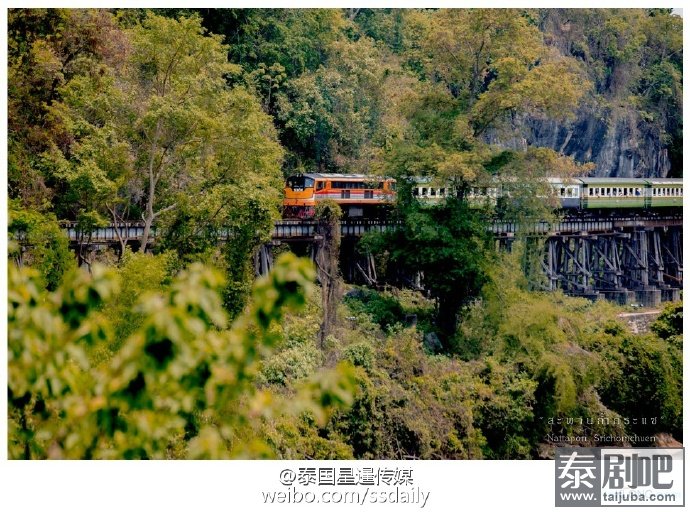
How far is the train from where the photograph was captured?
37.4 feet

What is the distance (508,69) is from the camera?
36.4ft

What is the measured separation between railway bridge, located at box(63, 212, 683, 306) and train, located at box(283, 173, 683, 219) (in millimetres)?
276

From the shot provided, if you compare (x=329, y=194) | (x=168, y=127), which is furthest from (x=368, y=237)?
(x=168, y=127)

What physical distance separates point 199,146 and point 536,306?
4234 mm

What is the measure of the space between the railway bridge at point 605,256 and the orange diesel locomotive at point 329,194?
60 centimetres

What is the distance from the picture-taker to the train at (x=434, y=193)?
11391 mm

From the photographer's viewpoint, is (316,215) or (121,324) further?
(316,215)

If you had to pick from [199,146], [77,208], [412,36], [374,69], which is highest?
[412,36]

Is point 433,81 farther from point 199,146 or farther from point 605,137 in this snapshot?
point 605,137

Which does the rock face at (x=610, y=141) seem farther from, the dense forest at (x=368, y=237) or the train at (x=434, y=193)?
the dense forest at (x=368, y=237)

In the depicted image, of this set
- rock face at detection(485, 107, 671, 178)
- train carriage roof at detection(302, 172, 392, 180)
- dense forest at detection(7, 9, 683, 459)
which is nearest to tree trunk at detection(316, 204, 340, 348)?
dense forest at detection(7, 9, 683, 459)

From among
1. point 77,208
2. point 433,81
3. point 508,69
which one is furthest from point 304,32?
point 77,208

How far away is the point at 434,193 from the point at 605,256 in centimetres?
Answer: 470

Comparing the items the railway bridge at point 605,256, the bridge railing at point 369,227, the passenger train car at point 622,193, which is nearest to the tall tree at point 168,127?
the bridge railing at point 369,227
